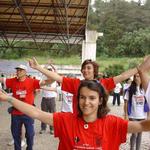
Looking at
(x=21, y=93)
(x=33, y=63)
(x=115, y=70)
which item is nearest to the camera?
(x=33, y=63)

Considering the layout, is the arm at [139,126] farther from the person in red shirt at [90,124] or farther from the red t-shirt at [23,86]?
the red t-shirt at [23,86]

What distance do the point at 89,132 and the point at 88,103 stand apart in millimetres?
213

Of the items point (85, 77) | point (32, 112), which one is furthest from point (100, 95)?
point (85, 77)

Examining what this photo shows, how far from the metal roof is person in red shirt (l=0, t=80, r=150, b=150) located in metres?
12.1

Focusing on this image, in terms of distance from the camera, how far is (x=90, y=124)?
3.32m

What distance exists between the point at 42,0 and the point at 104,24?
7439 cm

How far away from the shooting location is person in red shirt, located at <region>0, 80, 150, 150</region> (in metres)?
3.29

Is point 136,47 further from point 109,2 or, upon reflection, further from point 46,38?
point 46,38

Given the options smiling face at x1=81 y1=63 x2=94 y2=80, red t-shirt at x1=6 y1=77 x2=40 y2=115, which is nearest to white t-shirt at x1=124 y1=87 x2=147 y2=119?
red t-shirt at x1=6 y1=77 x2=40 y2=115

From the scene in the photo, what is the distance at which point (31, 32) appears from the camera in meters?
21.4

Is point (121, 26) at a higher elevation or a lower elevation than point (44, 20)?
higher

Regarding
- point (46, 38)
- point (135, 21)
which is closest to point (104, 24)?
point (135, 21)

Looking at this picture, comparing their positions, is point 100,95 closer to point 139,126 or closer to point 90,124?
point 90,124

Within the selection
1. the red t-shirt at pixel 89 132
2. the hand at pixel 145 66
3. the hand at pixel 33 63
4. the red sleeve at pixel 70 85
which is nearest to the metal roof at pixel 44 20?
the red sleeve at pixel 70 85
